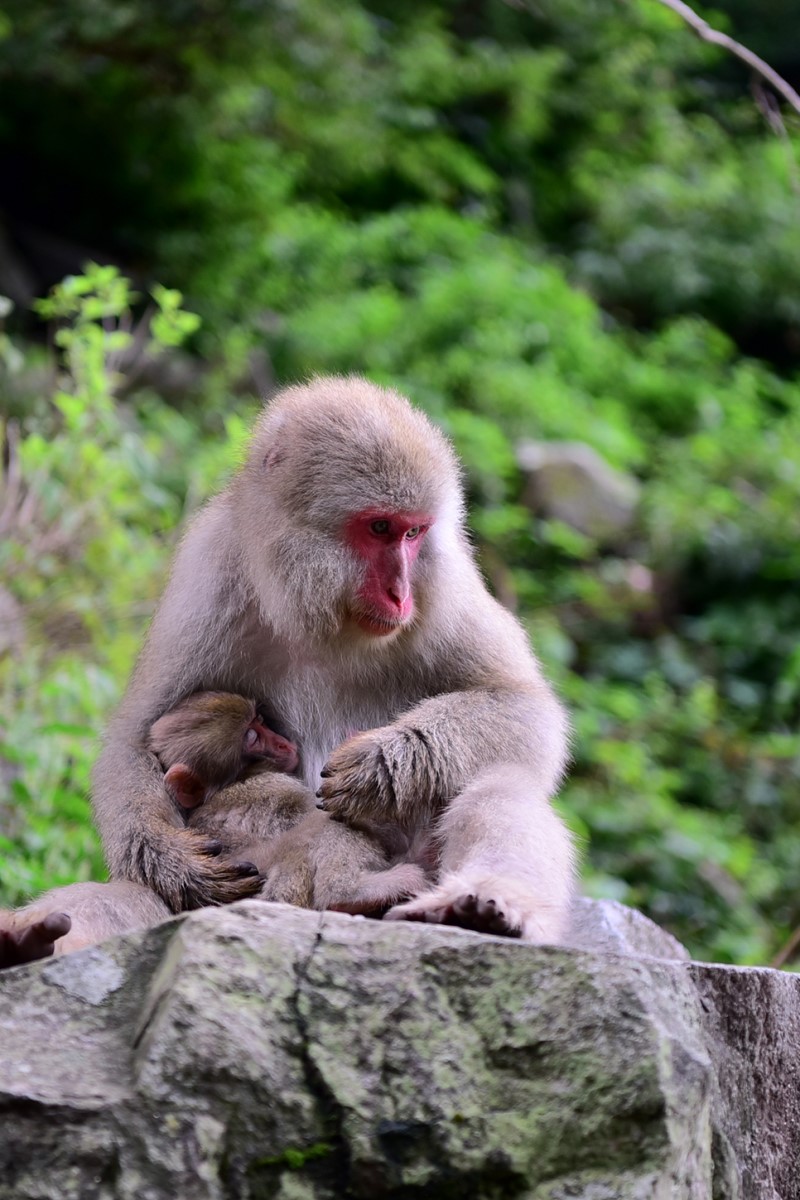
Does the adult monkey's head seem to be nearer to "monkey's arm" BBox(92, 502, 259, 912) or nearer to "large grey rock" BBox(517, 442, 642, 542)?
"monkey's arm" BBox(92, 502, 259, 912)

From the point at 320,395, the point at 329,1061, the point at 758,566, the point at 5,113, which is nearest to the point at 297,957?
the point at 329,1061

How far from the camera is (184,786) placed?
3852mm

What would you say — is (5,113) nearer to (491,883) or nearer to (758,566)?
(758,566)

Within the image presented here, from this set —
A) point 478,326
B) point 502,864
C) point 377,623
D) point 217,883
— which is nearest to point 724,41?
point 377,623

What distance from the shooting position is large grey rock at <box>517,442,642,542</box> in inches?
481

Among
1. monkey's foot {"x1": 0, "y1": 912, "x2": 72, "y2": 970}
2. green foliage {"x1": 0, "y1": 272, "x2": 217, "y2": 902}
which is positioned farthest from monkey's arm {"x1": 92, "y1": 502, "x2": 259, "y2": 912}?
green foliage {"x1": 0, "y1": 272, "x2": 217, "y2": 902}

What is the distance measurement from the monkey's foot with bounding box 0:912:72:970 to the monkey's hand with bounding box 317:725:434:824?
0.78 metres

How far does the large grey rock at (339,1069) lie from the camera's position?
2.49 meters

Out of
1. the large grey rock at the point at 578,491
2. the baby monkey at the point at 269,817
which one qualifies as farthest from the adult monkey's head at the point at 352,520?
the large grey rock at the point at 578,491

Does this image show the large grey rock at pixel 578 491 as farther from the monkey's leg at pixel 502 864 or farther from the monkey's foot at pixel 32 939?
the monkey's foot at pixel 32 939

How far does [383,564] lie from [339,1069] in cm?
142

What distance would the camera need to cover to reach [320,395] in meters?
4.00

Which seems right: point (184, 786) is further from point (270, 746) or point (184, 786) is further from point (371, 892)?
point (371, 892)

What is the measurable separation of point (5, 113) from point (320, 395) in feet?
38.0
